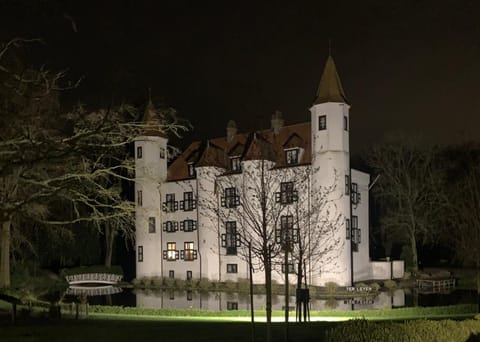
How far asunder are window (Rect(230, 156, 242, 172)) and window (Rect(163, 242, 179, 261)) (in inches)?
293

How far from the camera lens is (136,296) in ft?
115

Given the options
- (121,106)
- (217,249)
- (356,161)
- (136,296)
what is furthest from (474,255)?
(356,161)

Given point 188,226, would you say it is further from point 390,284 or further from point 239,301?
point 390,284

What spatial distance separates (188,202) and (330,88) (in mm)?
13342

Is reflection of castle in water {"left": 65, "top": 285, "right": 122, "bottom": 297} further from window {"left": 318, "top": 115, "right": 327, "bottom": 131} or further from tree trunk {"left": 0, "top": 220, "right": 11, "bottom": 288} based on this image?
window {"left": 318, "top": 115, "right": 327, "bottom": 131}

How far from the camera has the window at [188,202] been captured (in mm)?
42969

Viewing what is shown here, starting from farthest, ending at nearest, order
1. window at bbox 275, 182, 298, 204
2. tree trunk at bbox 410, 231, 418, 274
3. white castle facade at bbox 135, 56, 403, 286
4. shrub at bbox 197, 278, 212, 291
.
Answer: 1. tree trunk at bbox 410, 231, 418, 274
2. shrub at bbox 197, 278, 212, 291
3. white castle facade at bbox 135, 56, 403, 286
4. window at bbox 275, 182, 298, 204

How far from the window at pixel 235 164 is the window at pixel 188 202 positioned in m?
→ 4.12

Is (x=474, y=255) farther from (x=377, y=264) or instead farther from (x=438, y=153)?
(x=438, y=153)

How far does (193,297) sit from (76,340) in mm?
23409

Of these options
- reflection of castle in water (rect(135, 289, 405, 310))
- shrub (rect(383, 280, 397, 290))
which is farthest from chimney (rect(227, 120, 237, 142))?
shrub (rect(383, 280, 397, 290))

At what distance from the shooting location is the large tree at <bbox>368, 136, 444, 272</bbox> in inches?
1689

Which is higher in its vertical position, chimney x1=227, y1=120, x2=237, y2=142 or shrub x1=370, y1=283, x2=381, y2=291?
chimney x1=227, y1=120, x2=237, y2=142

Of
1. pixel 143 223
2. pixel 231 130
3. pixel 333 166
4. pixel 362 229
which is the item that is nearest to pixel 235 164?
pixel 231 130
